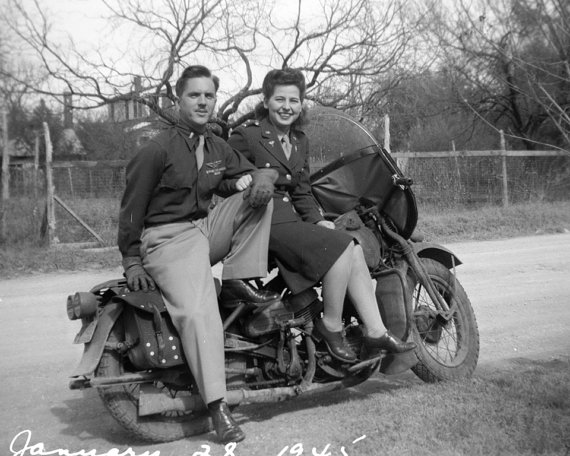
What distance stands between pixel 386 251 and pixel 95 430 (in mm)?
2093

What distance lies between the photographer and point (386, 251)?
4508 millimetres

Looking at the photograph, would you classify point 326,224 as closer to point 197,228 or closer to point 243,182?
point 243,182

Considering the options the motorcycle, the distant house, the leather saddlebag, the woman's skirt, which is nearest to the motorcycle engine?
the motorcycle

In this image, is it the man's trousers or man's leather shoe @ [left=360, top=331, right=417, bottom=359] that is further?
man's leather shoe @ [left=360, top=331, right=417, bottom=359]

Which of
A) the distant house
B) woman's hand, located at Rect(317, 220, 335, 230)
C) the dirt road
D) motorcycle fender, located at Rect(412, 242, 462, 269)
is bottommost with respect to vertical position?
the dirt road

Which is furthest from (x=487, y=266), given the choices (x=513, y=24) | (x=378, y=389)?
(x=513, y=24)

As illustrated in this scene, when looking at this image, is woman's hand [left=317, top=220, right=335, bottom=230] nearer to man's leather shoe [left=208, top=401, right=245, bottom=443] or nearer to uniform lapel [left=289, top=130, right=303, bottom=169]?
uniform lapel [left=289, top=130, right=303, bottom=169]

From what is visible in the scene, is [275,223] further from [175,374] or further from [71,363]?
[71,363]

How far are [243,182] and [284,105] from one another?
26.6 inches

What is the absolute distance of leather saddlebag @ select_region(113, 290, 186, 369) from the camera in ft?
11.5

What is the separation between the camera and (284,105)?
427 cm

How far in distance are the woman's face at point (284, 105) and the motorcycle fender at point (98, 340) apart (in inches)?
59.3

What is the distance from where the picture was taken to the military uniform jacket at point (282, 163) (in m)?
4.21

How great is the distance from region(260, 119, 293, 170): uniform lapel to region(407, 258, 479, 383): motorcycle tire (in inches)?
44.5
